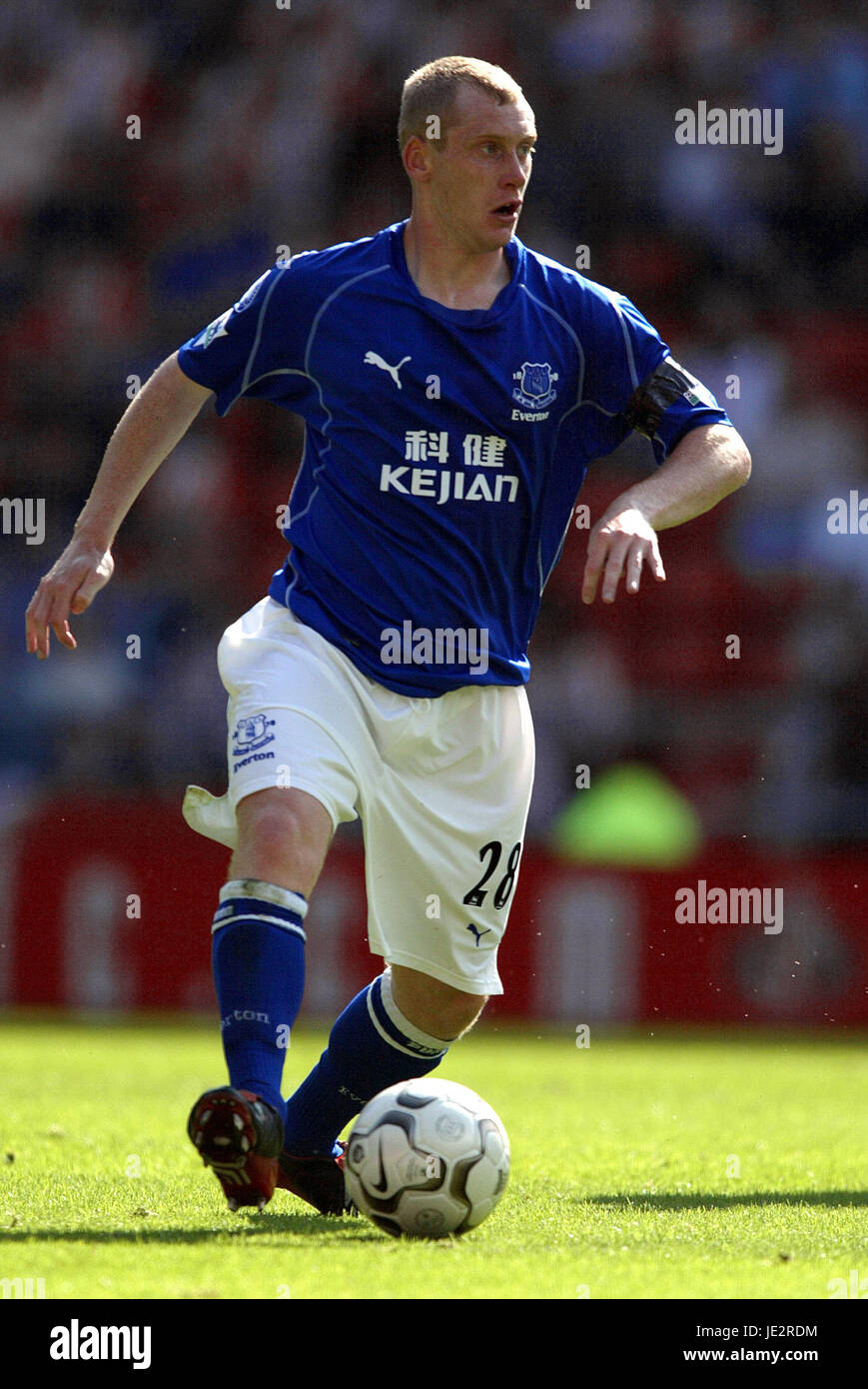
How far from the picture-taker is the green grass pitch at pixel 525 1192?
3297 millimetres

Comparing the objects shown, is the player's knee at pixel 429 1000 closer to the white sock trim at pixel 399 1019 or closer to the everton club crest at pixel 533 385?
the white sock trim at pixel 399 1019

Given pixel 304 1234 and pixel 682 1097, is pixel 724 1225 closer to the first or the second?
pixel 304 1234

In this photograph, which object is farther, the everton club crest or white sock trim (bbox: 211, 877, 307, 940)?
the everton club crest

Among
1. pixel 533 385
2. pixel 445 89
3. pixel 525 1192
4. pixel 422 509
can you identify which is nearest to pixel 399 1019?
pixel 525 1192

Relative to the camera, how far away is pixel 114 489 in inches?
175

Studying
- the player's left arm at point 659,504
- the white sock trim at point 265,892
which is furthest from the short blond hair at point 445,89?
the white sock trim at point 265,892

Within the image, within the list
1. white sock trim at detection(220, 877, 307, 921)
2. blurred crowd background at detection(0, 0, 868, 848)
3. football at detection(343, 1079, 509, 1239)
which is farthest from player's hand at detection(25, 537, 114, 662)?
blurred crowd background at detection(0, 0, 868, 848)

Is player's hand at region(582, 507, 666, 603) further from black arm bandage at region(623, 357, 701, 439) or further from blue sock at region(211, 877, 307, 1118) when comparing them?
blue sock at region(211, 877, 307, 1118)

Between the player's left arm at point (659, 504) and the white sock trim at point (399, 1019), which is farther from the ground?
the player's left arm at point (659, 504)

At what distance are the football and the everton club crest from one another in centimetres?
157

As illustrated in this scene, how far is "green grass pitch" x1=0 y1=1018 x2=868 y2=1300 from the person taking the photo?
10.8 ft

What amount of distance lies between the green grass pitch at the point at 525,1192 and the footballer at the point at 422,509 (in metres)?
0.57

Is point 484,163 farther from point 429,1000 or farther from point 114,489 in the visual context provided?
point 429,1000

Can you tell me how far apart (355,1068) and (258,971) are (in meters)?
0.80
